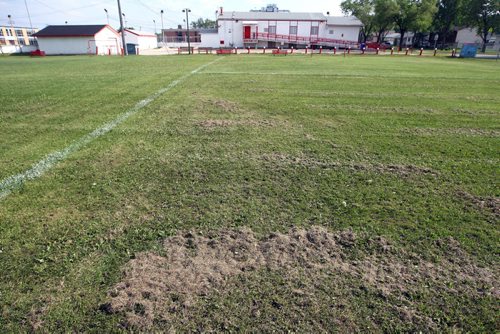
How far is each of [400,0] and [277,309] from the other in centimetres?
6567

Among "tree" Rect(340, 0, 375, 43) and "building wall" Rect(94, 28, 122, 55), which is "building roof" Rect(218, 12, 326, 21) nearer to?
"tree" Rect(340, 0, 375, 43)

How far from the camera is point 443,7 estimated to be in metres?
63.2

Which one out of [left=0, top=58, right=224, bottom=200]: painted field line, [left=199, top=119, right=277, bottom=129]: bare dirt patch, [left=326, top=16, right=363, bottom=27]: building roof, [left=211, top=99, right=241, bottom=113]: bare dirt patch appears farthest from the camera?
[left=326, top=16, right=363, bottom=27]: building roof

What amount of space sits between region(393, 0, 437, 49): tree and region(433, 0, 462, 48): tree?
10.7 metres

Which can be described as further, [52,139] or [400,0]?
[400,0]

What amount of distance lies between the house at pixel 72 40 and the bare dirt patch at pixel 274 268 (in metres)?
50.9

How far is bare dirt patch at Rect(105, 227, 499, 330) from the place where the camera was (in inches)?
93.8

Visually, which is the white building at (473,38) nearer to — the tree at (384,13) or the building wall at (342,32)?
the tree at (384,13)

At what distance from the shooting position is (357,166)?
4914 mm

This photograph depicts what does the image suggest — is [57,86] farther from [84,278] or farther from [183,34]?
[183,34]

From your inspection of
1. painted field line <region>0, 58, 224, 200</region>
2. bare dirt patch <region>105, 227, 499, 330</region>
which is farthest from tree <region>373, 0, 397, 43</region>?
→ bare dirt patch <region>105, 227, 499, 330</region>

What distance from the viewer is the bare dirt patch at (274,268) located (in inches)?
93.8

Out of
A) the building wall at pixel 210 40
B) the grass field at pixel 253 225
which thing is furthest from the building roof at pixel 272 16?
the grass field at pixel 253 225

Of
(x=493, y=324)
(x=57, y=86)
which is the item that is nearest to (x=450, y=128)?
(x=493, y=324)
